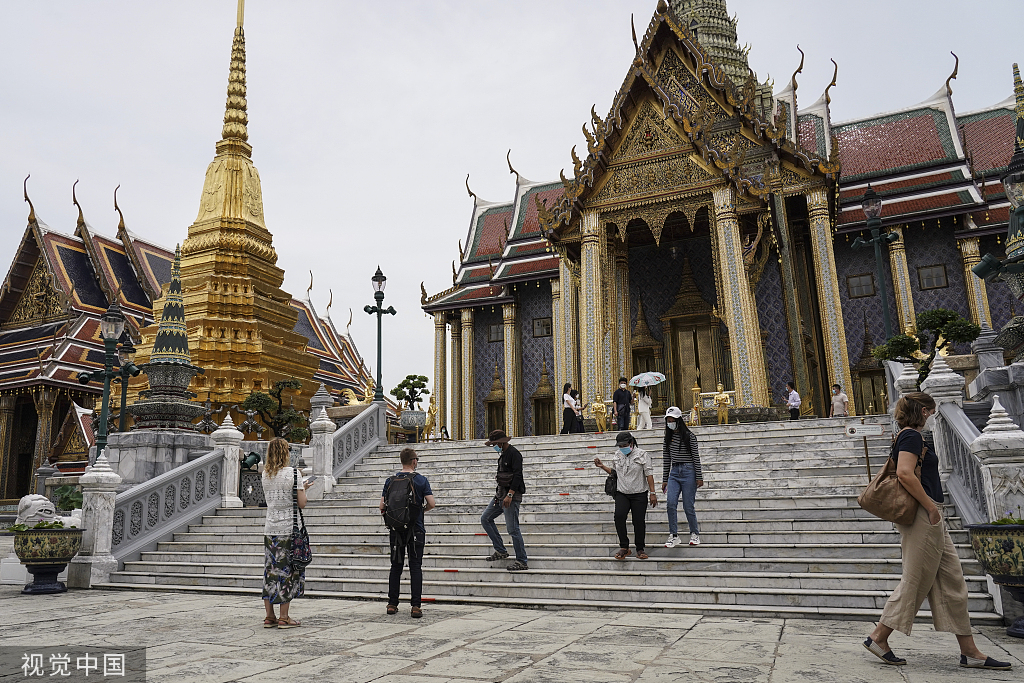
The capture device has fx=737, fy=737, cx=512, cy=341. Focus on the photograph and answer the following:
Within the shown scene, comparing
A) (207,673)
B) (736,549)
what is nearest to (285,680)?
(207,673)

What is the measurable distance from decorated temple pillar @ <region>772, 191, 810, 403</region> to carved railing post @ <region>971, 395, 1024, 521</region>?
425 inches

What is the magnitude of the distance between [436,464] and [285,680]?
844 cm

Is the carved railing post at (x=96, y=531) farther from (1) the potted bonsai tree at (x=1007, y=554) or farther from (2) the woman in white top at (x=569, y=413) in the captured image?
(1) the potted bonsai tree at (x=1007, y=554)

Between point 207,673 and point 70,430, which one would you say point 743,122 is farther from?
point 70,430

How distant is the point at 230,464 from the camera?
1149 centimetres

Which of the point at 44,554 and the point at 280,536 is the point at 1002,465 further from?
the point at 44,554

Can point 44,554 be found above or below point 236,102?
below

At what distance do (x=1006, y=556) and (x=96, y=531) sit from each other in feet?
30.8

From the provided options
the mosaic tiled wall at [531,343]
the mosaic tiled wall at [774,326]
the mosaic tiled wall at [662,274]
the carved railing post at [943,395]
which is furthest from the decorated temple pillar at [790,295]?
the carved railing post at [943,395]

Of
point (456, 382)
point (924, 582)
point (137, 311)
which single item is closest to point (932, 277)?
point (456, 382)

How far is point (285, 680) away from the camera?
388cm

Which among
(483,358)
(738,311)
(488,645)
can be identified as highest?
(483,358)

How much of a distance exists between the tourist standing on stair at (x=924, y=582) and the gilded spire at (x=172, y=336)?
10.9m

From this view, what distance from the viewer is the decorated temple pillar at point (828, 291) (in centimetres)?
1590
